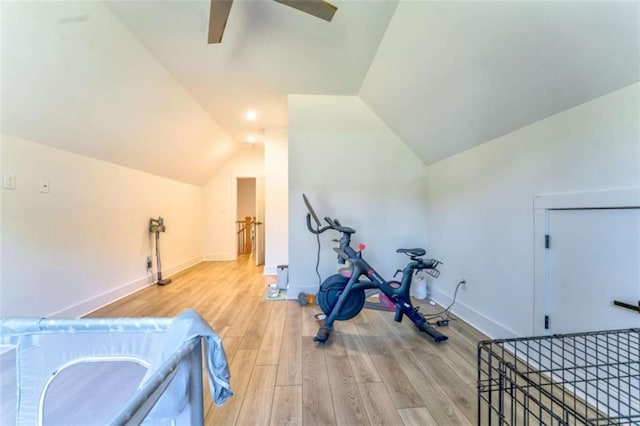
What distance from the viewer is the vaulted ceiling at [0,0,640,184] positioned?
138 cm

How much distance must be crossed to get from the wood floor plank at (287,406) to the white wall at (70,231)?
2.32 meters

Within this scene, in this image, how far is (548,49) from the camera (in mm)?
1401

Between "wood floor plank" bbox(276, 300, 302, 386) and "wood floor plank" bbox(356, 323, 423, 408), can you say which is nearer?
"wood floor plank" bbox(356, 323, 423, 408)

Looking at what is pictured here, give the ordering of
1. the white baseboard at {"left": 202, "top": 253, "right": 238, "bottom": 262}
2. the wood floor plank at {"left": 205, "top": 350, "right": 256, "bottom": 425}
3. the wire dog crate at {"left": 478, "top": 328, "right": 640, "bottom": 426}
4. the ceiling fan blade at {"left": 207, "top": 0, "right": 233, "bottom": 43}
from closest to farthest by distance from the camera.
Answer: the wire dog crate at {"left": 478, "top": 328, "right": 640, "bottom": 426}, the wood floor plank at {"left": 205, "top": 350, "right": 256, "bottom": 425}, the ceiling fan blade at {"left": 207, "top": 0, "right": 233, "bottom": 43}, the white baseboard at {"left": 202, "top": 253, "right": 238, "bottom": 262}

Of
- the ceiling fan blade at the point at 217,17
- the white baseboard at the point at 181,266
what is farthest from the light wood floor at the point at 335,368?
the ceiling fan blade at the point at 217,17

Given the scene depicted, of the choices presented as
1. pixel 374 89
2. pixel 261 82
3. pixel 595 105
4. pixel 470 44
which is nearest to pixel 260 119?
pixel 261 82

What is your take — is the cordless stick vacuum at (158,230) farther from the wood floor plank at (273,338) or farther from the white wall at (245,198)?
the white wall at (245,198)

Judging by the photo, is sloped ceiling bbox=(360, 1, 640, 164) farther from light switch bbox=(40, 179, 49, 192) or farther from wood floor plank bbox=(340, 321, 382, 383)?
light switch bbox=(40, 179, 49, 192)

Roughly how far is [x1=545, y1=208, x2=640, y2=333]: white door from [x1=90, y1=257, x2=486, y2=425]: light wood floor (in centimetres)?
71

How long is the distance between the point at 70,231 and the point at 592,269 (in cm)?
427

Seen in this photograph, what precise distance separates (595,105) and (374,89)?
1875 mm

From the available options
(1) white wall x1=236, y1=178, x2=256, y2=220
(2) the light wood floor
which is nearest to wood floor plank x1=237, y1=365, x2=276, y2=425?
(2) the light wood floor

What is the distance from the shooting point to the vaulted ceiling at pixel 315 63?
54.5 inches

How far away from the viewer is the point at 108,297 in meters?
3.03
